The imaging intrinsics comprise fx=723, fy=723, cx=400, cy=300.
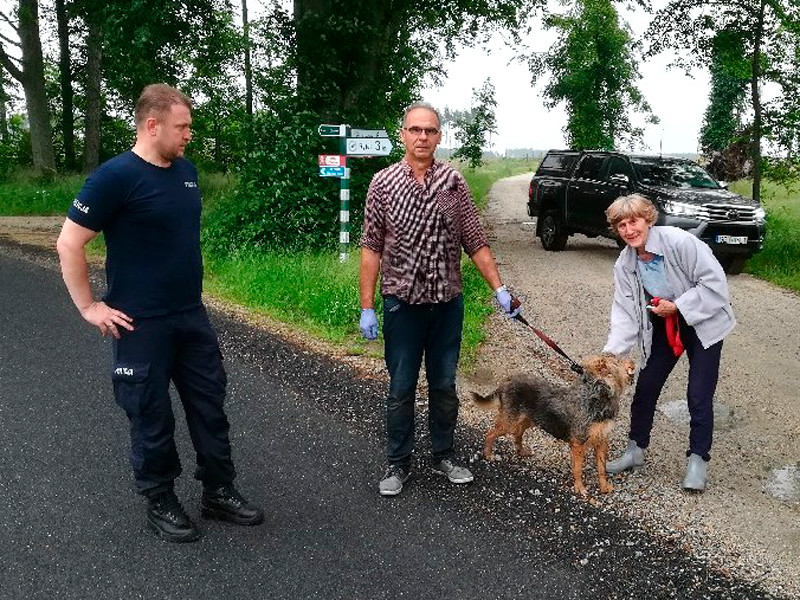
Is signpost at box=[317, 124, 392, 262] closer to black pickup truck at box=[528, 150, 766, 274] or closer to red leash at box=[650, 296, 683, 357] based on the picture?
black pickup truck at box=[528, 150, 766, 274]

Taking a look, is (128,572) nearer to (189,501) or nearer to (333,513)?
(189,501)

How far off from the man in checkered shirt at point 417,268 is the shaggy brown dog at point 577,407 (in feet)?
1.50

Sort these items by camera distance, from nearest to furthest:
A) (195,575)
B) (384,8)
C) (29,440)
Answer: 1. (195,575)
2. (29,440)
3. (384,8)

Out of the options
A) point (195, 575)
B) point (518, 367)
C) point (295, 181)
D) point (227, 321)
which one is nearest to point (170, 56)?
point (295, 181)

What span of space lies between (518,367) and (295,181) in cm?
730

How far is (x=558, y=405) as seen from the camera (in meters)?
4.48

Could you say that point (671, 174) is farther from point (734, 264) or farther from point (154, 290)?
point (154, 290)

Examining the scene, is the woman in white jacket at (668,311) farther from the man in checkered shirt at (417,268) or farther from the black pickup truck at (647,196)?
the black pickup truck at (647,196)

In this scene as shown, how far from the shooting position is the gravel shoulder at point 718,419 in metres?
3.96

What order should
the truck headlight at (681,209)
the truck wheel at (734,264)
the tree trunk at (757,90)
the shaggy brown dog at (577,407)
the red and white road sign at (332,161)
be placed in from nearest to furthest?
the shaggy brown dog at (577,407) < the red and white road sign at (332,161) < the truck headlight at (681,209) < the truck wheel at (734,264) < the tree trunk at (757,90)

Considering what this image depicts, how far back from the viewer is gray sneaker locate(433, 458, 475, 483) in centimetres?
448

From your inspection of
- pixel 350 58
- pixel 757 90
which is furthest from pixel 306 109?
pixel 757 90

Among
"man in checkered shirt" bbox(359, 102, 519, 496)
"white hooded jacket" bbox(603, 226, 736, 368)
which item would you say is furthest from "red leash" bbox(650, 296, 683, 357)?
"man in checkered shirt" bbox(359, 102, 519, 496)

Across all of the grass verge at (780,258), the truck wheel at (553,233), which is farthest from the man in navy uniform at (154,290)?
the truck wheel at (553,233)
